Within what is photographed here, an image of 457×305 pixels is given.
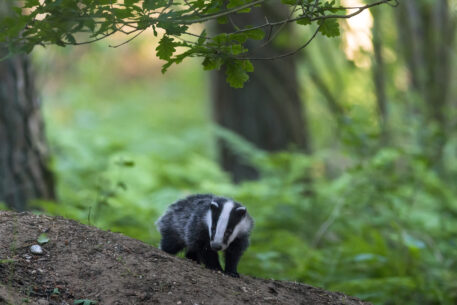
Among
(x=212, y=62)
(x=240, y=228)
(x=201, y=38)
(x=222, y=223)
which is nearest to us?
(x=201, y=38)

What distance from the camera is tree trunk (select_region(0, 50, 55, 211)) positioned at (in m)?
7.74

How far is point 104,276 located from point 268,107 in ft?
26.8

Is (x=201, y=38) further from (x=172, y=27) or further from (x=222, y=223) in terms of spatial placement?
(x=222, y=223)

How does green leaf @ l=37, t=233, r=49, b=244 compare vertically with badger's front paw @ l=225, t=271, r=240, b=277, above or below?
below

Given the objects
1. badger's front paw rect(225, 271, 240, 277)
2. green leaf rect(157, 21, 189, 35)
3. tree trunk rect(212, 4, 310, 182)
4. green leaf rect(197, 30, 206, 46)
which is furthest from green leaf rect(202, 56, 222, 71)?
tree trunk rect(212, 4, 310, 182)

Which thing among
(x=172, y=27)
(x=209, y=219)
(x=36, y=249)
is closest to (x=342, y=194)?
(x=209, y=219)

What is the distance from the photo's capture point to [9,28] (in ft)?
11.7

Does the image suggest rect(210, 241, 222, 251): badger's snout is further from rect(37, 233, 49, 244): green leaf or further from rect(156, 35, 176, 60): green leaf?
rect(156, 35, 176, 60): green leaf

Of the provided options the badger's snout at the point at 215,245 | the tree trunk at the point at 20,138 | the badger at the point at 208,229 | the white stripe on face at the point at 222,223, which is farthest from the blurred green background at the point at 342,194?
the badger's snout at the point at 215,245

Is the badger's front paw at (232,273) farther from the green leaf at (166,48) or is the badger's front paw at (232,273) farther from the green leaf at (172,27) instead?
the green leaf at (172,27)

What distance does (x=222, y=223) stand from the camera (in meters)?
5.16

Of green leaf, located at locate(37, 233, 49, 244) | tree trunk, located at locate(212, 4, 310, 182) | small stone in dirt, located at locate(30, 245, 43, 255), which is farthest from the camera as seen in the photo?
tree trunk, located at locate(212, 4, 310, 182)

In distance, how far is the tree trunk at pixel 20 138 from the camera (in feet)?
25.4

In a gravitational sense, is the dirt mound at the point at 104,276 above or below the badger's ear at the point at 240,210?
below
